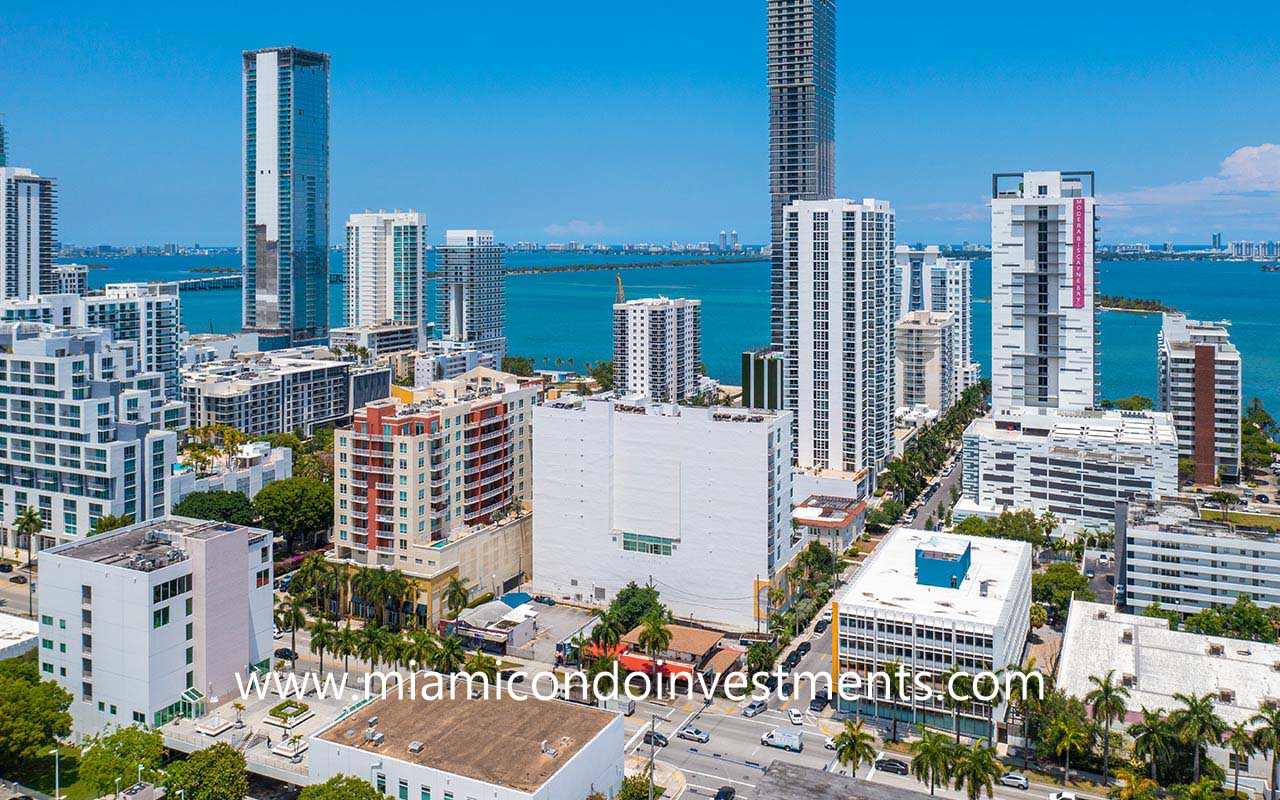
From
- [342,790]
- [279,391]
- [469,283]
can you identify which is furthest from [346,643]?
[469,283]

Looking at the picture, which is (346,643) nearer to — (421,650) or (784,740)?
(421,650)

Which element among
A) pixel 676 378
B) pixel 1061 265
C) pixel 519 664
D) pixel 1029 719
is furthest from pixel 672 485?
pixel 676 378

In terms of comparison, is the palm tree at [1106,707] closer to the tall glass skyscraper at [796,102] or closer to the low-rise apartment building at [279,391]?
the low-rise apartment building at [279,391]

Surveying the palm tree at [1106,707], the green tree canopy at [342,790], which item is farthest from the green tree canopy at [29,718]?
the palm tree at [1106,707]

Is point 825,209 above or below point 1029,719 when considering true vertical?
above

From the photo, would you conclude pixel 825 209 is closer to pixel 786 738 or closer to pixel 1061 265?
pixel 1061 265

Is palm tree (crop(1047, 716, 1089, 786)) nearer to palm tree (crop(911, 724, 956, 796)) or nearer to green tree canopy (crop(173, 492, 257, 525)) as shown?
palm tree (crop(911, 724, 956, 796))

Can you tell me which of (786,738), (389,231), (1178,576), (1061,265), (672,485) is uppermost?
(389,231)
